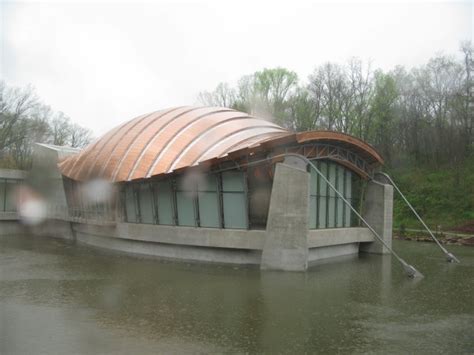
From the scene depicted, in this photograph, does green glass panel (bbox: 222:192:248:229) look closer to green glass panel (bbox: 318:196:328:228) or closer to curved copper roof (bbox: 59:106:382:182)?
curved copper roof (bbox: 59:106:382:182)

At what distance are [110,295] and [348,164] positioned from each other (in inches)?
637

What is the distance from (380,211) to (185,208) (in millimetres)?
12678

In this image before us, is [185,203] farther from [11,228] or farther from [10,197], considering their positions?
[10,197]

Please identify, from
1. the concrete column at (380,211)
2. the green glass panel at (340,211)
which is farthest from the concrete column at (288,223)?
the concrete column at (380,211)

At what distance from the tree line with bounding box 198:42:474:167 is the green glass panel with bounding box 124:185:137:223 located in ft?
125

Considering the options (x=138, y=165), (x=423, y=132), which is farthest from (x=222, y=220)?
(x=423, y=132)

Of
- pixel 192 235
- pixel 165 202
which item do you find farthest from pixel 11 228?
pixel 192 235

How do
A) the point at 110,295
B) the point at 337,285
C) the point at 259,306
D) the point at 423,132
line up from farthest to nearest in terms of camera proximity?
the point at 423,132 < the point at 337,285 < the point at 110,295 < the point at 259,306

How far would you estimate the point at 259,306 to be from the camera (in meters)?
13.6

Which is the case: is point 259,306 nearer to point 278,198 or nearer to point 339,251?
point 278,198

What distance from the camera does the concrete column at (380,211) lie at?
28406 millimetres

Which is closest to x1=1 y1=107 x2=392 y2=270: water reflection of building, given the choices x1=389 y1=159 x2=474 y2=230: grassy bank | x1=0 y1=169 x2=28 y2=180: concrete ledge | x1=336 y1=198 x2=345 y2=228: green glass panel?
x1=336 y1=198 x2=345 y2=228: green glass panel

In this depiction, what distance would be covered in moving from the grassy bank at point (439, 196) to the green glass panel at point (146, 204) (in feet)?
88.7

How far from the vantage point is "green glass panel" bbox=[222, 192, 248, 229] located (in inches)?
851
